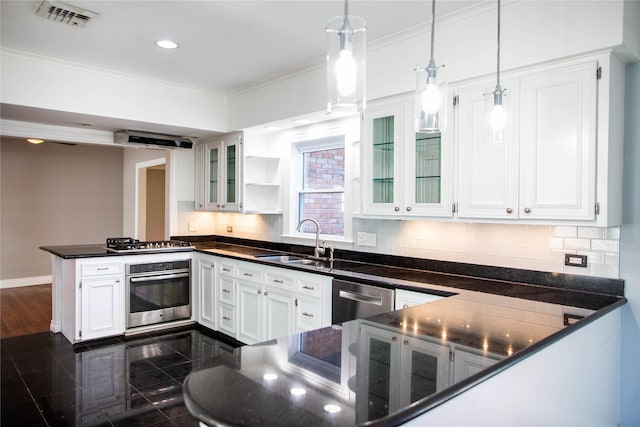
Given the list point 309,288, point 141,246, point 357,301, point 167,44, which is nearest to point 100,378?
point 141,246

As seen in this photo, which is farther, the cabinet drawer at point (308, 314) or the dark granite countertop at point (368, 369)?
the cabinet drawer at point (308, 314)

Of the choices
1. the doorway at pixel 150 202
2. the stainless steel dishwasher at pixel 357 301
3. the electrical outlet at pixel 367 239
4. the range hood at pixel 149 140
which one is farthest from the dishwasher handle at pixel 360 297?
the doorway at pixel 150 202

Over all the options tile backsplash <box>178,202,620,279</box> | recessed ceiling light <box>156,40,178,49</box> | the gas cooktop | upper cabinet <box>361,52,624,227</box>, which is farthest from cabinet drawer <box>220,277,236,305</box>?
recessed ceiling light <box>156,40,178,49</box>

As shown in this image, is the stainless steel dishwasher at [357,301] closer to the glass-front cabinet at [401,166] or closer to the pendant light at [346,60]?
the glass-front cabinet at [401,166]

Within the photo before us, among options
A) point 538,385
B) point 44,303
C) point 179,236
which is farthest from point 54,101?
point 538,385

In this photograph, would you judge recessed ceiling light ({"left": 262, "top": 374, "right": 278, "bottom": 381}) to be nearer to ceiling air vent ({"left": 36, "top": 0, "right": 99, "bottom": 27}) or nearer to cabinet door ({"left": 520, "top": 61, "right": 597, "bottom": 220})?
cabinet door ({"left": 520, "top": 61, "right": 597, "bottom": 220})

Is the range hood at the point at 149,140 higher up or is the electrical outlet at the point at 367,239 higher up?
the range hood at the point at 149,140

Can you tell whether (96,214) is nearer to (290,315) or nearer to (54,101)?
(54,101)

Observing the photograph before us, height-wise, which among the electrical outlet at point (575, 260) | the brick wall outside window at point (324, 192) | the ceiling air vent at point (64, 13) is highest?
the ceiling air vent at point (64, 13)

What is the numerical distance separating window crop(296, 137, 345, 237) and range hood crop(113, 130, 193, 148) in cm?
154

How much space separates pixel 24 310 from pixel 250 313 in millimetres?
3481

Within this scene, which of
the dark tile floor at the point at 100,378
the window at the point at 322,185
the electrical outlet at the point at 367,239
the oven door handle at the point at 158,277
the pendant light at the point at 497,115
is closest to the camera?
the pendant light at the point at 497,115

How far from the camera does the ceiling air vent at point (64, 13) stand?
276cm

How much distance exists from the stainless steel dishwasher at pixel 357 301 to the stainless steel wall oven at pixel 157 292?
2.32 meters
